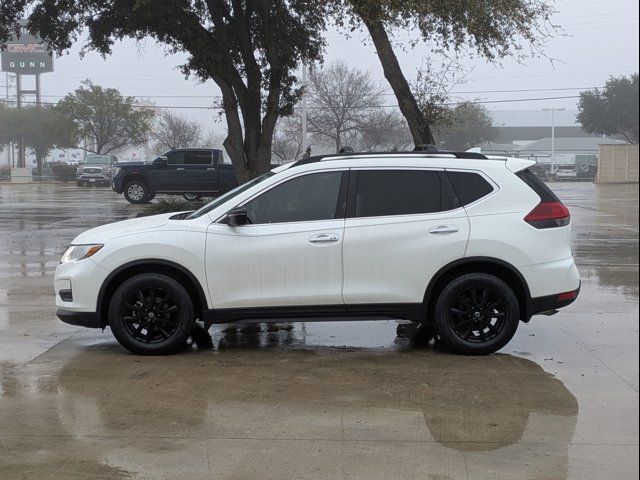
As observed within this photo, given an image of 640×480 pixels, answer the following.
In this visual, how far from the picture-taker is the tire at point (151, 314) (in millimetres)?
7051

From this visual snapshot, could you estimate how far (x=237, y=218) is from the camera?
7.04m

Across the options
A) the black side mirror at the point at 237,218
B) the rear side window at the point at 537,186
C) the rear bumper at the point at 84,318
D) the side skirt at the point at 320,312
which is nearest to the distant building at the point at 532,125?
the rear side window at the point at 537,186

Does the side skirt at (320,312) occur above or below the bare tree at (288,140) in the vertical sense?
below

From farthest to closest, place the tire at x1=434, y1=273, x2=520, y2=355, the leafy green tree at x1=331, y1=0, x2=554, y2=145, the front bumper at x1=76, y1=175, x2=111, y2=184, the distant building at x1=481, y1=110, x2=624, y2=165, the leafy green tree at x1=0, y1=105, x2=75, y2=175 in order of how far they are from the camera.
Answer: the distant building at x1=481, y1=110, x2=624, y2=165 → the leafy green tree at x1=0, y1=105, x2=75, y2=175 → the front bumper at x1=76, y1=175, x2=111, y2=184 → the leafy green tree at x1=331, y1=0, x2=554, y2=145 → the tire at x1=434, y1=273, x2=520, y2=355

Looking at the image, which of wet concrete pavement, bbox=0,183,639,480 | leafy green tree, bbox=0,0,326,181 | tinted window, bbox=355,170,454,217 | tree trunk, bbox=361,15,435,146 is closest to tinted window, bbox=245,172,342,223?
tinted window, bbox=355,170,454,217

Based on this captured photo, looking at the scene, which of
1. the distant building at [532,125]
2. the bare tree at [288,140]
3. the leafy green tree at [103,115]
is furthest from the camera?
the distant building at [532,125]

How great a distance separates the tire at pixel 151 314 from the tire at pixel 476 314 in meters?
2.22

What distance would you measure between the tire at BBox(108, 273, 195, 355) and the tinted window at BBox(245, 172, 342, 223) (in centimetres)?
97

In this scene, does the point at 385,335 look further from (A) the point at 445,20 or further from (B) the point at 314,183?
(A) the point at 445,20

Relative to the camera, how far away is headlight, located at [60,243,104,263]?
281 inches

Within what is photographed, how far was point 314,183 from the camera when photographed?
23.9 ft

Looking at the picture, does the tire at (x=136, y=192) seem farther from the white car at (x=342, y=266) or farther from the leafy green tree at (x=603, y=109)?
the leafy green tree at (x=603, y=109)

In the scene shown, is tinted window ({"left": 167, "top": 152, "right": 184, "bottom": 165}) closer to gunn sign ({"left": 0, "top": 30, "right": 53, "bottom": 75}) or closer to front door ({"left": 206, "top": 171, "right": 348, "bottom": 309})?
front door ({"left": 206, "top": 171, "right": 348, "bottom": 309})

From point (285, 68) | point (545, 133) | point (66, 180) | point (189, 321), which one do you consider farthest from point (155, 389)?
point (545, 133)
